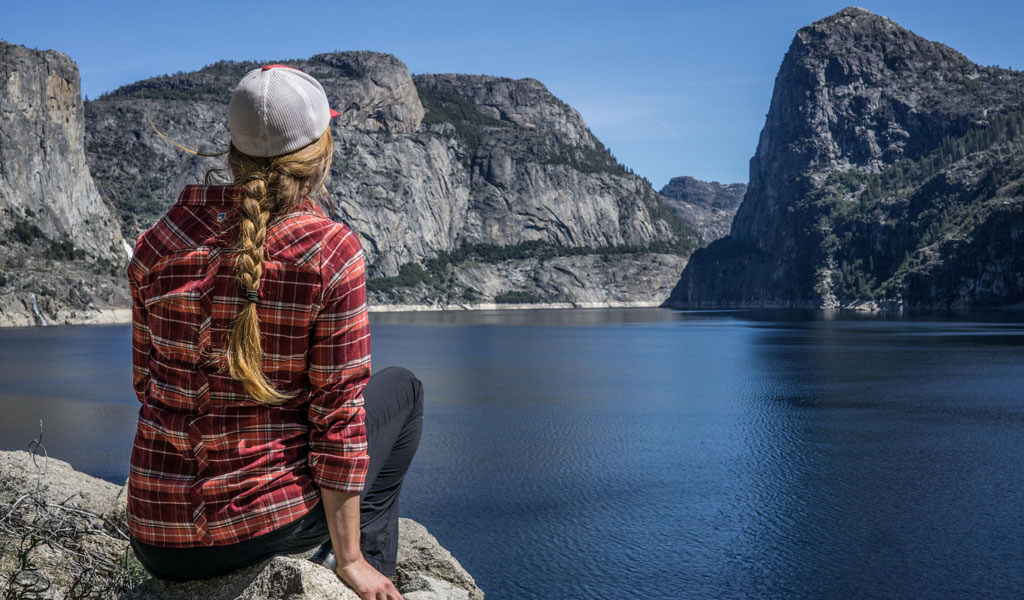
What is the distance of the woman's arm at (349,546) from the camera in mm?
2697

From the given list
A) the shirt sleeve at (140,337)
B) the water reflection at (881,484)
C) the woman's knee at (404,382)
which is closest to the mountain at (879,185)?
the water reflection at (881,484)

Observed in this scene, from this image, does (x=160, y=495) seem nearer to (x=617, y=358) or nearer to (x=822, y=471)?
(x=822, y=471)

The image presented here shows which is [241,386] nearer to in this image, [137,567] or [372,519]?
[372,519]

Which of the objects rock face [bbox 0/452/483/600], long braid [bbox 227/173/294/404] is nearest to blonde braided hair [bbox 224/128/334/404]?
long braid [bbox 227/173/294/404]

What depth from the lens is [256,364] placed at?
2.58 metres

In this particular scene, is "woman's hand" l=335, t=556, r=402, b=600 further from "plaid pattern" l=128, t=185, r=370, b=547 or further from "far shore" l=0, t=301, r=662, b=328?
"far shore" l=0, t=301, r=662, b=328

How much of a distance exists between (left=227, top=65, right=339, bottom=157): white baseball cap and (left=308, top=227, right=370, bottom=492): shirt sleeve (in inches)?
15.1

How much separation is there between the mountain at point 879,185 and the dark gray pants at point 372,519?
125517 millimetres

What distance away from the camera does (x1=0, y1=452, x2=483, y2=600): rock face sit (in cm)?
268

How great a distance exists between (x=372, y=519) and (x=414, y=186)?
174091mm

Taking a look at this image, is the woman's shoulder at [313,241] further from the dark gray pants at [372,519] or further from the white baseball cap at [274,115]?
the dark gray pants at [372,519]

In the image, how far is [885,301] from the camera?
5123 inches

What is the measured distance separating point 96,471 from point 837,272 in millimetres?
150908

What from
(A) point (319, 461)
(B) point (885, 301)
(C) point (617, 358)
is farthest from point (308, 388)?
(B) point (885, 301)
